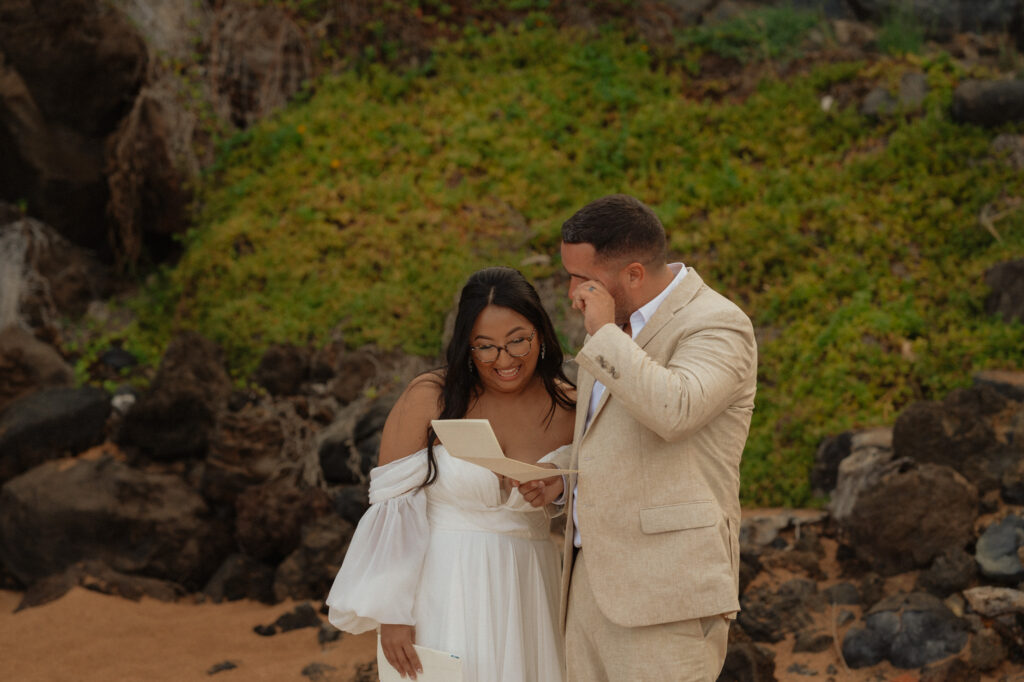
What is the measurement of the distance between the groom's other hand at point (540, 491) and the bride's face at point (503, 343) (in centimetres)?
38

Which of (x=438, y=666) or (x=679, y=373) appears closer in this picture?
(x=679, y=373)

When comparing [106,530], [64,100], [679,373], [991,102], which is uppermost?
[64,100]

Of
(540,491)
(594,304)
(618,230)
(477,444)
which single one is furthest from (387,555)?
(618,230)

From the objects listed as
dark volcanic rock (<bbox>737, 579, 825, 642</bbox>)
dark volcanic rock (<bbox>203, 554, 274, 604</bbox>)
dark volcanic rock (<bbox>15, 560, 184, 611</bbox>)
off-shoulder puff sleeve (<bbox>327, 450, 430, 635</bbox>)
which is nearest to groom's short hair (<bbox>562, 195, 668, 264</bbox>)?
off-shoulder puff sleeve (<bbox>327, 450, 430, 635</bbox>)

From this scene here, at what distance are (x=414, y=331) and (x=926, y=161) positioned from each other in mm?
5495

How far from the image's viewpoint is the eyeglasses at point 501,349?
3.77 m

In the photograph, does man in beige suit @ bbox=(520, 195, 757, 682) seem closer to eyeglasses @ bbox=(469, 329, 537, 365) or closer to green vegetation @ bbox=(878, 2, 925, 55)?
eyeglasses @ bbox=(469, 329, 537, 365)

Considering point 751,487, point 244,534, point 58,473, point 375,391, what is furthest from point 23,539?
point 751,487

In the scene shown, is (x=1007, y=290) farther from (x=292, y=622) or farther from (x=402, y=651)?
(x=402, y=651)

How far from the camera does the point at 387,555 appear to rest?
12.1 ft

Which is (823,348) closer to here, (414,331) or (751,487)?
(751,487)

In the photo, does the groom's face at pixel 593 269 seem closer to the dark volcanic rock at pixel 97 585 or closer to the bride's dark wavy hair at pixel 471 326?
the bride's dark wavy hair at pixel 471 326

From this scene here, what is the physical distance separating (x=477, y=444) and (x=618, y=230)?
2.69ft

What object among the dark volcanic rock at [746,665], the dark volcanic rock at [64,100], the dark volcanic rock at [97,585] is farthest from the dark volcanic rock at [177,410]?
the dark volcanic rock at [746,665]
